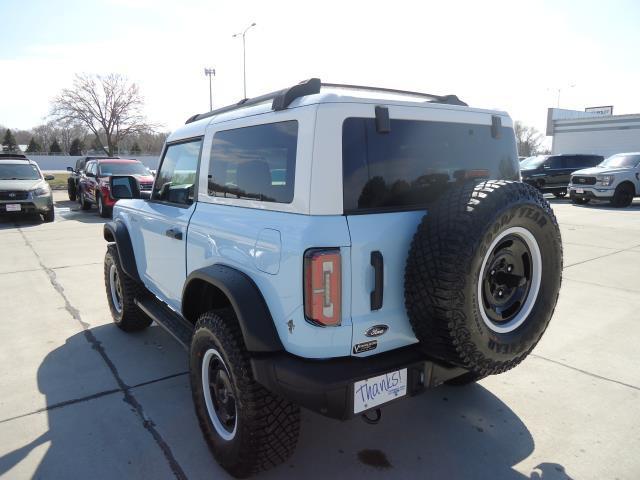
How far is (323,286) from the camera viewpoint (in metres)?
2.00

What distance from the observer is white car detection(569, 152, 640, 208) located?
49.1ft

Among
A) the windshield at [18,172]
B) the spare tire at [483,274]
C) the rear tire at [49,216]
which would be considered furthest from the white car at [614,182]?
the windshield at [18,172]

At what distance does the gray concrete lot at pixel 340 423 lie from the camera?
2555 mm

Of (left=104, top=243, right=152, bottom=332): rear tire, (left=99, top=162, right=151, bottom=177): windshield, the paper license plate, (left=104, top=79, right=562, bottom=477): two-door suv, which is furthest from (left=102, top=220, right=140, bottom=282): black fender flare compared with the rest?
(left=99, top=162, right=151, bottom=177): windshield

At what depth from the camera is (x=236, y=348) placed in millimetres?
2283

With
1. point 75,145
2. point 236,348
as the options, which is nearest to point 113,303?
point 236,348

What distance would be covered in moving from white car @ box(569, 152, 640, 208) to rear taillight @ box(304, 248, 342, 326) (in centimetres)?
1604

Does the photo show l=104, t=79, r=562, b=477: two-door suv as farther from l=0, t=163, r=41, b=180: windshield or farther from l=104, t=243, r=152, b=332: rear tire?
l=0, t=163, r=41, b=180: windshield

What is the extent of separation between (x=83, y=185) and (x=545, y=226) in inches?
615

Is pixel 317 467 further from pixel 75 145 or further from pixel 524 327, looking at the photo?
pixel 75 145

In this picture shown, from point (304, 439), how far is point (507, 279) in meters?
1.53

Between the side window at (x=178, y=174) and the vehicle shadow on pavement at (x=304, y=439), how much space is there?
143cm

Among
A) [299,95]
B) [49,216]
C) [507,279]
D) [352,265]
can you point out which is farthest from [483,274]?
[49,216]

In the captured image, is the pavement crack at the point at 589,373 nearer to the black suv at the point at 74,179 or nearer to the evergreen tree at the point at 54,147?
the black suv at the point at 74,179
